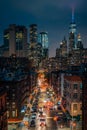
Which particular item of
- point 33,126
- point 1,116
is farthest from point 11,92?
point 1,116

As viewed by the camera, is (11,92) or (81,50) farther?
(81,50)

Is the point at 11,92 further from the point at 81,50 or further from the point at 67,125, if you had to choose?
the point at 81,50

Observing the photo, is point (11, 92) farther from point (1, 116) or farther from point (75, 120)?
point (1, 116)

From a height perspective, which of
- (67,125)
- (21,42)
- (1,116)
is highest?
(21,42)

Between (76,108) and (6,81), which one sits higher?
(6,81)

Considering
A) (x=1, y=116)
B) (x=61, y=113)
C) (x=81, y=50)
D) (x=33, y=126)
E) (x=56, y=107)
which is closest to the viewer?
(x=1, y=116)

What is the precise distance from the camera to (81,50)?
185250 millimetres

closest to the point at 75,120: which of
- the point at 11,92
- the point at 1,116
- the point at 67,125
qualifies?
the point at 67,125

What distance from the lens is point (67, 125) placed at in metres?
54.1

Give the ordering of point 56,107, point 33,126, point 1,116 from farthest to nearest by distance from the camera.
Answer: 1. point 56,107
2. point 33,126
3. point 1,116

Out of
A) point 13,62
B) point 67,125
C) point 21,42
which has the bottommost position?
point 67,125

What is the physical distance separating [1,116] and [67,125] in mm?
24283

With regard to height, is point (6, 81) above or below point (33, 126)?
above

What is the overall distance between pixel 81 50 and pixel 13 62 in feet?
140
